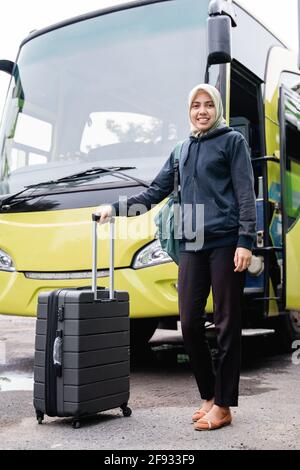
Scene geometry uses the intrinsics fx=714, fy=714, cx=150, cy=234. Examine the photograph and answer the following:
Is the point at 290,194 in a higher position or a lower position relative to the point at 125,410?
higher

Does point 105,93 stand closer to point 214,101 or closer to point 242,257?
point 214,101

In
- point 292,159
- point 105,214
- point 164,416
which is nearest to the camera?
point 105,214

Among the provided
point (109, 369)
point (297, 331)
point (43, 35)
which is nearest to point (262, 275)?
point (297, 331)

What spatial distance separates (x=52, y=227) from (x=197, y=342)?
80.7 inches

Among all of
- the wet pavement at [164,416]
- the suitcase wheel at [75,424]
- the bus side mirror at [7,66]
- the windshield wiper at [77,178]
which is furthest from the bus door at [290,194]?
the suitcase wheel at [75,424]

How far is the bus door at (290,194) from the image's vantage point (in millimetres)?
6082

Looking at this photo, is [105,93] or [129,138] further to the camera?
[105,93]

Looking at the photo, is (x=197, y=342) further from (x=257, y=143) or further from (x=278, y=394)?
(x=257, y=143)

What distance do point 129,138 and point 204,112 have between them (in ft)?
6.55

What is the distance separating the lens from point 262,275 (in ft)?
19.4

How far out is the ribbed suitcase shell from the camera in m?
3.86

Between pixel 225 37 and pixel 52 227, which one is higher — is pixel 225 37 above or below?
above

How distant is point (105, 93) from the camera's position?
609 cm

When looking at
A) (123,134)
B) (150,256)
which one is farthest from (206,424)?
(123,134)
